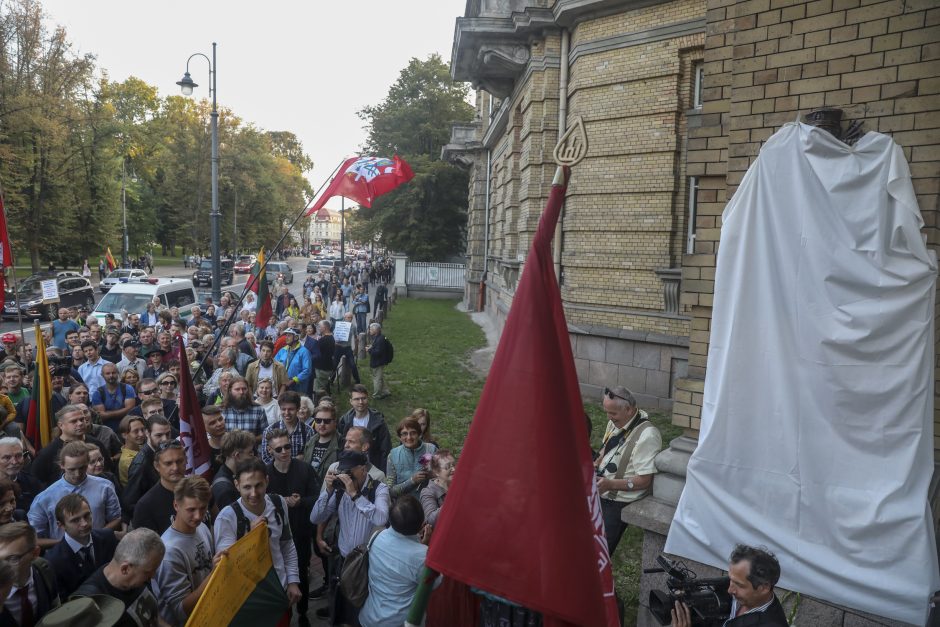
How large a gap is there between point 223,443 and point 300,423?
1.54 m

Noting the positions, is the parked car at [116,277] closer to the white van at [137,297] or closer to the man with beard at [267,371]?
the white van at [137,297]

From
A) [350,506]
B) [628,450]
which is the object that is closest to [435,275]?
[628,450]

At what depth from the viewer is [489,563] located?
2453mm

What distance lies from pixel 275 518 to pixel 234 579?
0.67 meters

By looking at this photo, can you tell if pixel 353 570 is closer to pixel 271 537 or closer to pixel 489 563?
pixel 271 537

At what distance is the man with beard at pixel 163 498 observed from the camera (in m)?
4.35

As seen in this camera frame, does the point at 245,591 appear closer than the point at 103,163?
Yes

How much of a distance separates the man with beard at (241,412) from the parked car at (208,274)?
124 ft

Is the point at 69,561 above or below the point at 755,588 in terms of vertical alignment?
below

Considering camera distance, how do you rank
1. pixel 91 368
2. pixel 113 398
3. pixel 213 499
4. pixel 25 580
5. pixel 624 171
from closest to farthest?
1. pixel 25 580
2. pixel 213 499
3. pixel 113 398
4. pixel 91 368
5. pixel 624 171

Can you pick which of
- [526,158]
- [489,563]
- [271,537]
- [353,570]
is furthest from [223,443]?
[526,158]

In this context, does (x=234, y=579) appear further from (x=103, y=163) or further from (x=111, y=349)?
(x=103, y=163)

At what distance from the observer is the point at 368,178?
1177 cm

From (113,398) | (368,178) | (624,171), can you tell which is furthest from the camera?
(624,171)
